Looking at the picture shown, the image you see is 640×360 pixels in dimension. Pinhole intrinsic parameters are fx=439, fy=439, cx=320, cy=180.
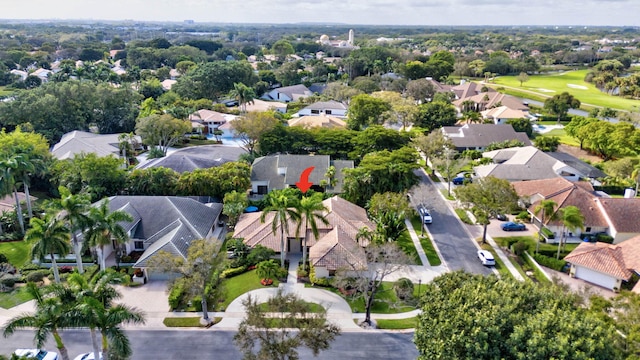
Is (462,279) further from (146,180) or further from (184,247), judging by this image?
(146,180)

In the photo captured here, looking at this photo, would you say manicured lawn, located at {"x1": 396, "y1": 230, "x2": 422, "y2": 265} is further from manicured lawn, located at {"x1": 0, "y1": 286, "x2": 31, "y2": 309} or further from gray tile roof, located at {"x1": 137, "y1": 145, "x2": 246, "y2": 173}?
manicured lawn, located at {"x1": 0, "y1": 286, "x2": 31, "y2": 309}

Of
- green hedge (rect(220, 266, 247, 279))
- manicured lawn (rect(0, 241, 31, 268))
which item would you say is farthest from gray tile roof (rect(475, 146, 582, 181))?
manicured lawn (rect(0, 241, 31, 268))

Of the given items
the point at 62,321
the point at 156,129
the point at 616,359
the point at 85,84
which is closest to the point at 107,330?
the point at 62,321

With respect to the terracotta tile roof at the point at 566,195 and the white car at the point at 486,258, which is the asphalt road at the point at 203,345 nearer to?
the white car at the point at 486,258

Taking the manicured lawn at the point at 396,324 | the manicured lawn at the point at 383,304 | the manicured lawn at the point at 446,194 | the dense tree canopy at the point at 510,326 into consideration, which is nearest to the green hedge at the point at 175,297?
the manicured lawn at the point at 383,304

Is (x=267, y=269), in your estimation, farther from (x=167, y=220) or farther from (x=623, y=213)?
(x=623, y=213)

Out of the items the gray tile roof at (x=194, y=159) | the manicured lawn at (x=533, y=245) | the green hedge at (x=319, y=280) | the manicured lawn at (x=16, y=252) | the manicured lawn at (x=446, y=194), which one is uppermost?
the gray tile roof at (x=194, y=159)
